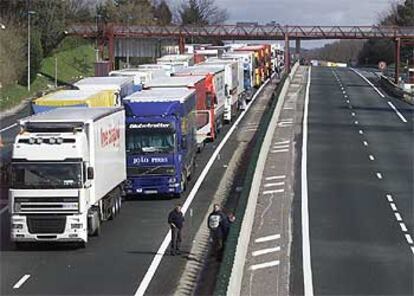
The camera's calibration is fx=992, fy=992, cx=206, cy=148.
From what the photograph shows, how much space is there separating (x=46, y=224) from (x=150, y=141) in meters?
8.26

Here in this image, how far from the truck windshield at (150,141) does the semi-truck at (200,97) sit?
8.31m

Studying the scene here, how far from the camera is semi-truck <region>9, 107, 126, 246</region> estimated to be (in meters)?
25.2

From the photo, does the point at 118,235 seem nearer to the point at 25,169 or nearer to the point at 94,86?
the point at 25,169

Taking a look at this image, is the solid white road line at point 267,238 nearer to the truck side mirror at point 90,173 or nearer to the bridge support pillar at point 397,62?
the truck side mirror at point 90,173

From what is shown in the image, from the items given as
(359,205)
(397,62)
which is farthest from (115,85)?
(397,62)

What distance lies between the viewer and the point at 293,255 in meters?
24.8

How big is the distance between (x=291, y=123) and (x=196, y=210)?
29.0 m

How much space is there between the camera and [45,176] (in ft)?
83.3

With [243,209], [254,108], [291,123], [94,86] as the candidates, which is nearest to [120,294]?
[243,209]

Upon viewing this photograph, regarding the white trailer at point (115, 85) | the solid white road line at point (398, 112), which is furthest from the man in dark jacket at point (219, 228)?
the solid white road line at point (398, 112)

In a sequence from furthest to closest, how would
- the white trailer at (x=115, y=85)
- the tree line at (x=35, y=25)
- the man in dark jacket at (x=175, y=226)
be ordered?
the tree line at (x=35, y=25), the white trailer at (x=115, y=85), the man in dark jacket at (x=175, y=226)

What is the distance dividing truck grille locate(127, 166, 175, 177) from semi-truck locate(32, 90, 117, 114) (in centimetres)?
316

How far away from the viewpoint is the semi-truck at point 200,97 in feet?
138

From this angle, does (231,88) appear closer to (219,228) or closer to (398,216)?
(398,216)
